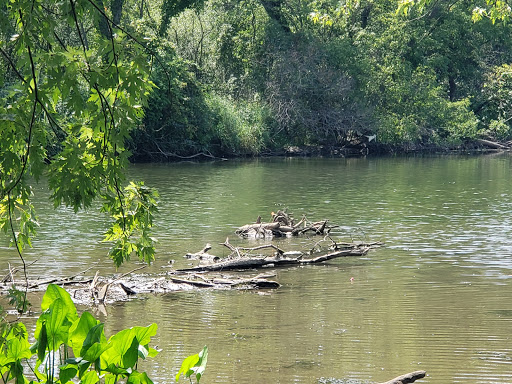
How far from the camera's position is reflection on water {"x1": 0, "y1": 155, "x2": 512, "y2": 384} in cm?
784

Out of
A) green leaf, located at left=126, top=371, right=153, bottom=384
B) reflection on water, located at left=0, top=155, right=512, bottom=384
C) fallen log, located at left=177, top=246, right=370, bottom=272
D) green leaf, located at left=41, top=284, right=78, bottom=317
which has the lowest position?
reflection on water, located at left=0, top=155, right=512, bottom=384

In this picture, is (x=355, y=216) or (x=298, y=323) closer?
(x=298, y=323)

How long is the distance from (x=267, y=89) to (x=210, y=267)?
1202 inches

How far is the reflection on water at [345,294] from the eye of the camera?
7840mm

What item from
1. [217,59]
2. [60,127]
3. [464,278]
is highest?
[217,59]

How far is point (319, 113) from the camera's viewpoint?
139 ft

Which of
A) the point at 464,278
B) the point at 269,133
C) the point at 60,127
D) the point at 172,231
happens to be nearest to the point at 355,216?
the point at 172,231

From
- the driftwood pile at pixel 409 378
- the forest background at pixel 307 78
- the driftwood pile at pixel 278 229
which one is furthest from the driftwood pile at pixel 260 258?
the forest background at pixel 307 78

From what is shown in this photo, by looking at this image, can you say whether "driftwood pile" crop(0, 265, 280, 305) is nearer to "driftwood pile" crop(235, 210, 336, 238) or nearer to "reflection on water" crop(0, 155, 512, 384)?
"reflection on water" crop(0, 155, 512, 384)

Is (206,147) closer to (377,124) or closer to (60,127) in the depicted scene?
(377,124)

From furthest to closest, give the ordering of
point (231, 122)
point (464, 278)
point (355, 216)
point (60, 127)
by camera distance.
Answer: point (231, 122), point (355, 216), point (464, 278), point (60, 127)

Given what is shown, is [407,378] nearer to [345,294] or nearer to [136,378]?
[136,378]

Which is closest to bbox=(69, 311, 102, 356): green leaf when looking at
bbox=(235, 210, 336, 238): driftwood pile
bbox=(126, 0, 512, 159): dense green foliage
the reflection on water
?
the reflection on water

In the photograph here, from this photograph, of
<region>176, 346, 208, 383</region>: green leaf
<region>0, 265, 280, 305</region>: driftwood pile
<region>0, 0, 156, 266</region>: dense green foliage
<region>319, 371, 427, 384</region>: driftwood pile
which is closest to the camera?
<region>176, 346, 208, 383</region>: green leaf
